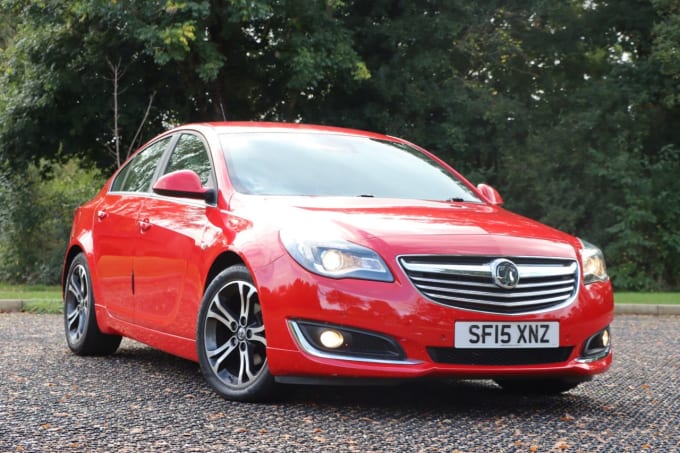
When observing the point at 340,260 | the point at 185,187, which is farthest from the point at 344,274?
the point at 185,187

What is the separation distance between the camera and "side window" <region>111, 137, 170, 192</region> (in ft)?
22.6

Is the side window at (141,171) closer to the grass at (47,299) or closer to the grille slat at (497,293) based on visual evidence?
the grille slat at (497,293)

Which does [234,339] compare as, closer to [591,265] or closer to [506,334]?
[506,334]

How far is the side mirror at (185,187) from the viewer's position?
18.5 ft

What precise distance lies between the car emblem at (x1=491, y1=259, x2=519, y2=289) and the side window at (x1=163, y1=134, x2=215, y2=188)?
1803 millimetres

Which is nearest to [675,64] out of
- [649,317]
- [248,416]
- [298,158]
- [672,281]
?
[672,281]

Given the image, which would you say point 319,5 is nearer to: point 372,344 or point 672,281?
point 672,281

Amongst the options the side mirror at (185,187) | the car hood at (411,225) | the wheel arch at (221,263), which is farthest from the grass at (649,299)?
the wheel arch at (221,263)

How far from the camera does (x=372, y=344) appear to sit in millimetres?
4727

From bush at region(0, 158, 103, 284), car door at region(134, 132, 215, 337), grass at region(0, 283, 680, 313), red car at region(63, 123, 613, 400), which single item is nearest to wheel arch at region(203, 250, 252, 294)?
red car at region(63, 123, 613, 400)

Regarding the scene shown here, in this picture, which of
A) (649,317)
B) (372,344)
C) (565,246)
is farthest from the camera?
(649,317)

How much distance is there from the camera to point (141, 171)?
709 cm

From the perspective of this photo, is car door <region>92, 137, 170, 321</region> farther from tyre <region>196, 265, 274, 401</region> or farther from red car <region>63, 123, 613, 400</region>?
tyre <region>196, 265, 274, 401</region>

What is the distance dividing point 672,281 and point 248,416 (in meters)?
19.2
